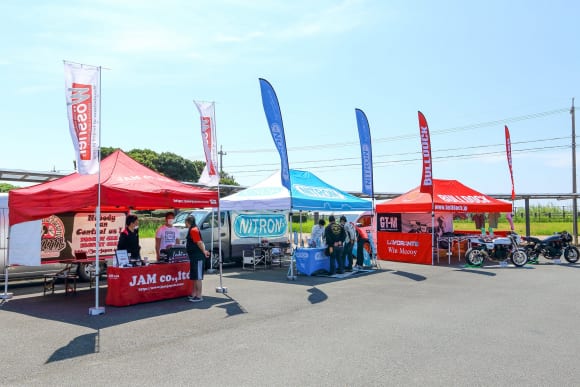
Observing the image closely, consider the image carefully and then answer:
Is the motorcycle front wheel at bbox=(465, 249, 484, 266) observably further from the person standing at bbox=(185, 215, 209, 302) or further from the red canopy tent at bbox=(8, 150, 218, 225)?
the person standing at bbox=(185, 215, 209, 302)

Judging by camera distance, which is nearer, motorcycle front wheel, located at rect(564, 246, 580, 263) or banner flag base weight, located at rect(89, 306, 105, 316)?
banner flag base weight, located at rect(89, 306, 105, 316)

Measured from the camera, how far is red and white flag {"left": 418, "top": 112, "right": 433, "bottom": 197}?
16000 millimetres

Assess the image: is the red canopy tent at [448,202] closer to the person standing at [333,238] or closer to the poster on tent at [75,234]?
the person standing at [333,238]

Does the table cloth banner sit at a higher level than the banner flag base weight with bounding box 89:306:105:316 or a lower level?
higher

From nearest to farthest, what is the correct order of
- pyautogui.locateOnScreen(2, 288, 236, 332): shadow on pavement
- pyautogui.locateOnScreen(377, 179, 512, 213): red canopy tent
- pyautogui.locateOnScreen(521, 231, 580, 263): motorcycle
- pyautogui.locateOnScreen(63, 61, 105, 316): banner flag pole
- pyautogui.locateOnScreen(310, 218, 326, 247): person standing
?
pyautogui.locateOnScreen(2, 288, 236, 332): shadow on pavement
pyautogui.locateOnScreen(63, 61, 105, 316): banner flag pole
pyautogui.locateOnScreen(310, 218, 326, 247): person standing
pyautogui.locateOnScreen(521, 231, 580, 263): motorcycle
pyautogui.locateOnScreen(377, 179, 512, 213): red canopy tent

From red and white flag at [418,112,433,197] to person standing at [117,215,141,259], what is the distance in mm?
9913

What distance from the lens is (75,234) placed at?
12.6 m

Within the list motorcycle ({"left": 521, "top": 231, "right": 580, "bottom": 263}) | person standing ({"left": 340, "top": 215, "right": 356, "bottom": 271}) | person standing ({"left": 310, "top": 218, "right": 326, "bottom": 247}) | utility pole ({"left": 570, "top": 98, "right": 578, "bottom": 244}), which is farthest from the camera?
utility pole ({"left": 570, "top": 98, "right": 578, "bottom": 244})

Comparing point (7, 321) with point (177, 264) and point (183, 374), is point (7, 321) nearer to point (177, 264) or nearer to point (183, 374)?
point (177, 264)

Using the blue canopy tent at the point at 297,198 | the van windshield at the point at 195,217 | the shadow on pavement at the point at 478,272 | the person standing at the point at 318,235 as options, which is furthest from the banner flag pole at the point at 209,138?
the shadow on pavement at the point at 478,272

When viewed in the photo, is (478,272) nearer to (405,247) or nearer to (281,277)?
(405,247)

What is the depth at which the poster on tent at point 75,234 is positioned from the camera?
11875mm

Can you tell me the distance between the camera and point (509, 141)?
66.0ft

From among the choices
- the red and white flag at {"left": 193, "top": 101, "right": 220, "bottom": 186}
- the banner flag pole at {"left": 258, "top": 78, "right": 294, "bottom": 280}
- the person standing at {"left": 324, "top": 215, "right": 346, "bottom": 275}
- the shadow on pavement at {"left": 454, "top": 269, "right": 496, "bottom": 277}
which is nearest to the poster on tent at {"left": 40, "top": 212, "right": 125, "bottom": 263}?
the red and white flag at {"left": 193, "top": 101, "right": 220, "bottom": 186}
